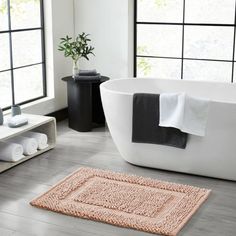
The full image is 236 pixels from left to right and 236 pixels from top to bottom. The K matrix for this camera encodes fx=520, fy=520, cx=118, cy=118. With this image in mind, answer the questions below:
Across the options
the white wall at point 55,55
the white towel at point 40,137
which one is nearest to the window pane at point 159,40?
the white wall at point 55,55

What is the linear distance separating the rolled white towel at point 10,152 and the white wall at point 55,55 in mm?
1010

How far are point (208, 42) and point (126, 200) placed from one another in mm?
2400

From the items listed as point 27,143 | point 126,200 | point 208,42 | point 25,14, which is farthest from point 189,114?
point 25,14

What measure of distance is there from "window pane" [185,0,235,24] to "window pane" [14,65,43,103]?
166cm

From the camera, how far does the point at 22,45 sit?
5.20m

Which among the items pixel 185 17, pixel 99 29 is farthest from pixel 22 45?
pixel 185 17

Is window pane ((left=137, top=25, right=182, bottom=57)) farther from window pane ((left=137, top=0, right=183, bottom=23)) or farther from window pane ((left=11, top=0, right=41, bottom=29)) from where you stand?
window pane ((left=11, top=0, right=41, bottom=29))

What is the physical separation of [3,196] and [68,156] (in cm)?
97

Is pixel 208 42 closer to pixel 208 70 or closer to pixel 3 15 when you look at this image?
pixel 208 70

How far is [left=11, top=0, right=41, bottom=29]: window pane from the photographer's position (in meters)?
5.04

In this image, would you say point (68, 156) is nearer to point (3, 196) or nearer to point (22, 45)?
point (3, 196)

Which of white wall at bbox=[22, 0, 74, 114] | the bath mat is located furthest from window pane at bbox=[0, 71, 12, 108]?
the bath mat

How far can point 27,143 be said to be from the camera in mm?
4371

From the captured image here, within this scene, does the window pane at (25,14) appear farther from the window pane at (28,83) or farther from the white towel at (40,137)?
the white towel at (40,137)
